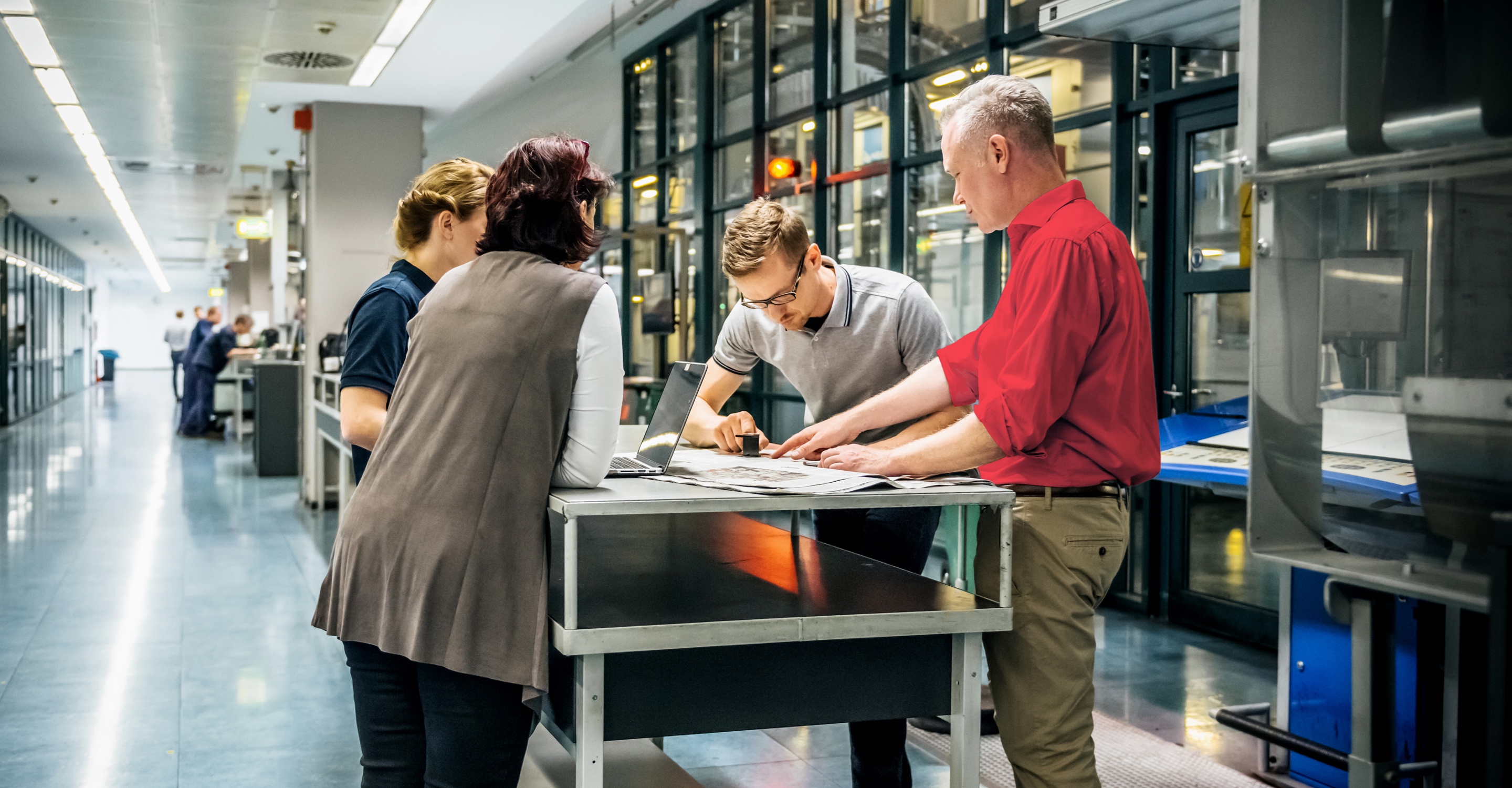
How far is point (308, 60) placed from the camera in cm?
701

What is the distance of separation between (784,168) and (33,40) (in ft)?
15.2

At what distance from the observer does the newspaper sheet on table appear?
1593 mm

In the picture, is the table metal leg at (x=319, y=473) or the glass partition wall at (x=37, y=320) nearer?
the table metal leg at (x=319, y=473)

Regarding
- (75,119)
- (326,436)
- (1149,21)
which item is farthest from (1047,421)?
(75,119)

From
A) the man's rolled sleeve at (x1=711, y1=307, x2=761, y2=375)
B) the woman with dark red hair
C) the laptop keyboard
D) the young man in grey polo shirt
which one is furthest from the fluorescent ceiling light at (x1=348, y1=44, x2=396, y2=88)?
the woman with dark red hair

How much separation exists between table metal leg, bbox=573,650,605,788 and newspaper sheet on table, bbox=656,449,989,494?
0.98 ft

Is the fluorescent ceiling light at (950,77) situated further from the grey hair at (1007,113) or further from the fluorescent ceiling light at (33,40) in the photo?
the fluorescent ceiling light at (33,40)

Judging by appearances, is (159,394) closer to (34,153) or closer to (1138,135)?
(34,153)

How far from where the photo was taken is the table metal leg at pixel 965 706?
1.68 m

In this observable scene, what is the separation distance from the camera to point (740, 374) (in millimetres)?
2650

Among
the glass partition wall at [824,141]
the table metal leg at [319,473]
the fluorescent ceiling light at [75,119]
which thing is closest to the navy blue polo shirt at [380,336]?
the glass partition wall at [824,141]

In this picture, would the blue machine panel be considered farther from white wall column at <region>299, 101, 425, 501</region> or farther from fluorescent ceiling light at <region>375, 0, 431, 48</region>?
white wall column at <region>299, 101, 425, 501</region>

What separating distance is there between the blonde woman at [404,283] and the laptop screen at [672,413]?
424 millimetres

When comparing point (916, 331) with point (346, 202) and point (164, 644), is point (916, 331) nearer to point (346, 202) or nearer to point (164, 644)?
point (164, 644)
